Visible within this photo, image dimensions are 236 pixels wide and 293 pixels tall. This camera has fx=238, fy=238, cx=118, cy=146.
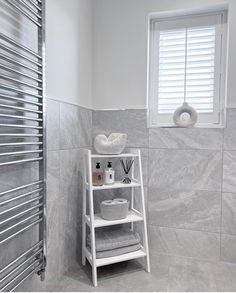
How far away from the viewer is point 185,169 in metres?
1.86

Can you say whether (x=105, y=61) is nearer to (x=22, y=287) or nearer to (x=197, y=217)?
(x=197, y=217)

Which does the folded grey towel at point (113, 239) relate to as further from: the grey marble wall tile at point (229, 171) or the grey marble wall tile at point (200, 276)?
the grey marble wall tile at point (229, 171)

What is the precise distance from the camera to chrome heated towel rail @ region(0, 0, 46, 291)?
3.37 ft

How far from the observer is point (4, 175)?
3.42ft

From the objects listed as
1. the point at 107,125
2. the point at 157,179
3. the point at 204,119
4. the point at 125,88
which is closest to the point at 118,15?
the point at 125,88

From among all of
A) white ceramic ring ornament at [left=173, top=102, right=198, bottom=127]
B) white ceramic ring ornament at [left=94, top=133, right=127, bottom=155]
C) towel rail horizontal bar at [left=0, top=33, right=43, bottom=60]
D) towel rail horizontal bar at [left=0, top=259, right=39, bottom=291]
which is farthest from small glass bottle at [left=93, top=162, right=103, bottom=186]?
towel rail horizontal bar at [left=0, top=33, right=43, bottom=60]

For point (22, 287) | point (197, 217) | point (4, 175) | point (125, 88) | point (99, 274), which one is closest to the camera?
point (4, 175)

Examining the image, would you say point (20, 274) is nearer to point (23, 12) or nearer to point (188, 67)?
point (23, 12)

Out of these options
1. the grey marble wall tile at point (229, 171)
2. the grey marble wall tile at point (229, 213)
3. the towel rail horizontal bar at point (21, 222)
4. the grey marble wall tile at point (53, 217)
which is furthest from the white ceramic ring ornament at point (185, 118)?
the towel rail horizontal bar at point (21, 222)

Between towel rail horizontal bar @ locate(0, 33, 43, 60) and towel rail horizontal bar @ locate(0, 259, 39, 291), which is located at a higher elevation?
towel rail horizontal bar @ locate(0, 33, 43, 60)

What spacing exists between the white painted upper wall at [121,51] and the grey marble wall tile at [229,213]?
37.7 inches

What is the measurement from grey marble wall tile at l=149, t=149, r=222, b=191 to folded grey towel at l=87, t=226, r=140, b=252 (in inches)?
17.3

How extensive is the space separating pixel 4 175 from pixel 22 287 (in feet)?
1.99

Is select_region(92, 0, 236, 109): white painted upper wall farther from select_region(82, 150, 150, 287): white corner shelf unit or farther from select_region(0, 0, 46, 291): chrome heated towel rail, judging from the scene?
select_region(0, 0, 46, 291): chrome heated towel rail
